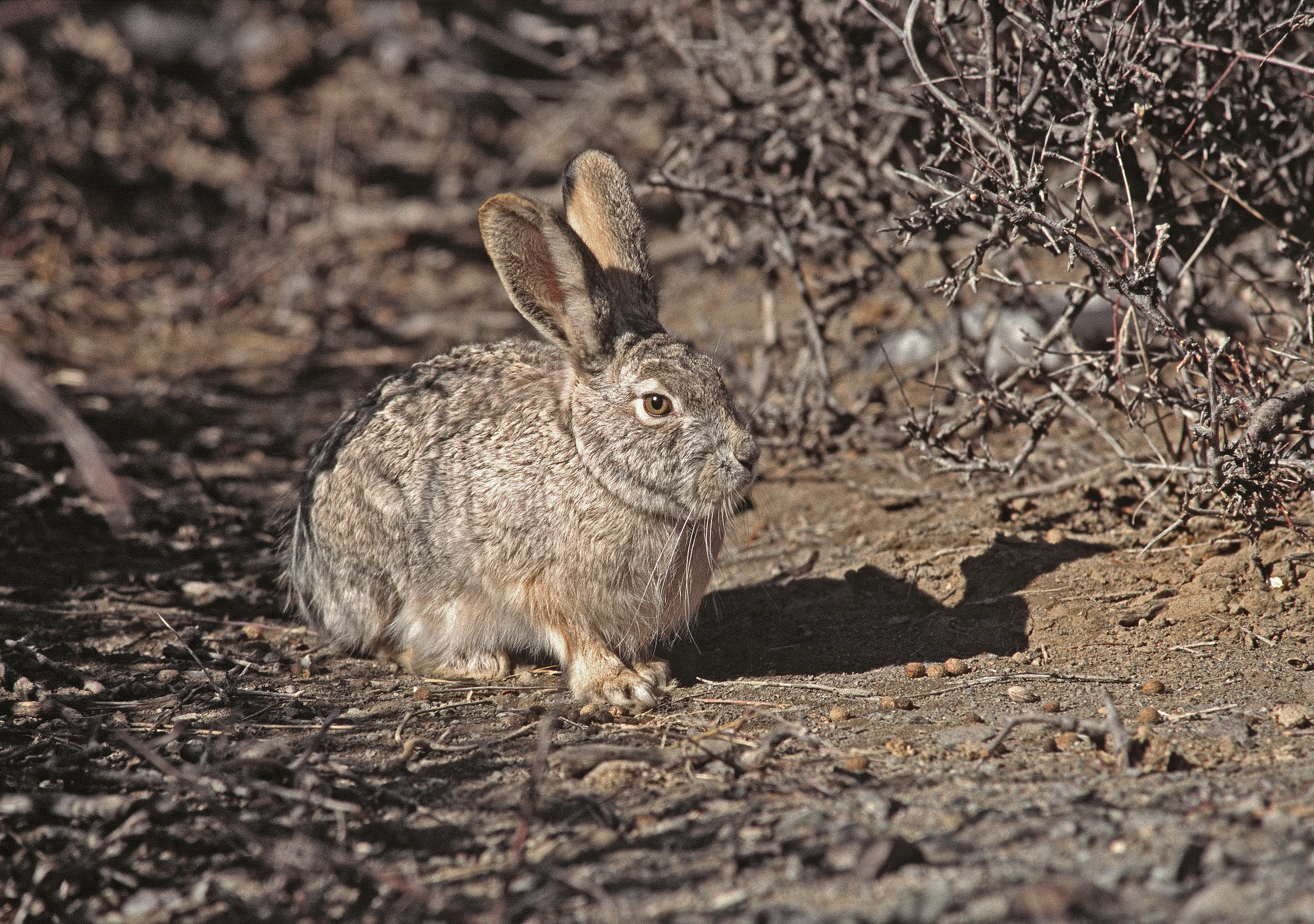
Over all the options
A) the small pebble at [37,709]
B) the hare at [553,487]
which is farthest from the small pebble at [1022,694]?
the small pebble at [37,709]

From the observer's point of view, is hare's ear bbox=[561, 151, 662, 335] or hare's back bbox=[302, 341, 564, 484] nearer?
hare's ear bbox=[561, 151, 662, 335]

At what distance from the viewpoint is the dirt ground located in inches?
106

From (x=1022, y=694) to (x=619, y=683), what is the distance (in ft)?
4.51

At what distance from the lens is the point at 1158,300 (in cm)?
400

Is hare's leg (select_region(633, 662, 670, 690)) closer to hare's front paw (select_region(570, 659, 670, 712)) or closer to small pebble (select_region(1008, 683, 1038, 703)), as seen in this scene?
hare's front paw (select_region(570, 659, 670, 712))

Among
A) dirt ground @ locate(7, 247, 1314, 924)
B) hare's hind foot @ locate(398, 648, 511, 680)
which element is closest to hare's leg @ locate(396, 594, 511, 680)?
hare's hind foot @ locate(398, 648, 511, 680)

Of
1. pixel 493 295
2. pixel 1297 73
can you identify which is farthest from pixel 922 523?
pixel 493 295

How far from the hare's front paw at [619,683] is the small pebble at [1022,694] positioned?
1205 mm

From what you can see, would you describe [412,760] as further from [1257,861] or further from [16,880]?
[1257,861]

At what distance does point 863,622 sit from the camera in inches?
184

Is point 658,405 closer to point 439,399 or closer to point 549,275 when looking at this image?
point 549,275

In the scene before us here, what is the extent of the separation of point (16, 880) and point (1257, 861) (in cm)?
295

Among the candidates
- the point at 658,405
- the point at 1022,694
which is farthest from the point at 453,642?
the point at 1022,694

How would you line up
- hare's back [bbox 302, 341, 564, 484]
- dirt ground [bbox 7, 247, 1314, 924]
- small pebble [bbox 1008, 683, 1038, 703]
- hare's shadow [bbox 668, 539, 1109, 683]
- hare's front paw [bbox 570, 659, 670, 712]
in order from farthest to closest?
1. hare's back [bbox 302, 341, 564, 484]
2. hare's shadow [bbox 668, 539, 1109, 683]
3. hare's front paw [bbox 570, 659, 670, 712]
4. small pebble [bbox 1008, 683, 1038, 703]
5. dirt ground [bbox 7, 247, 1314, 924]
